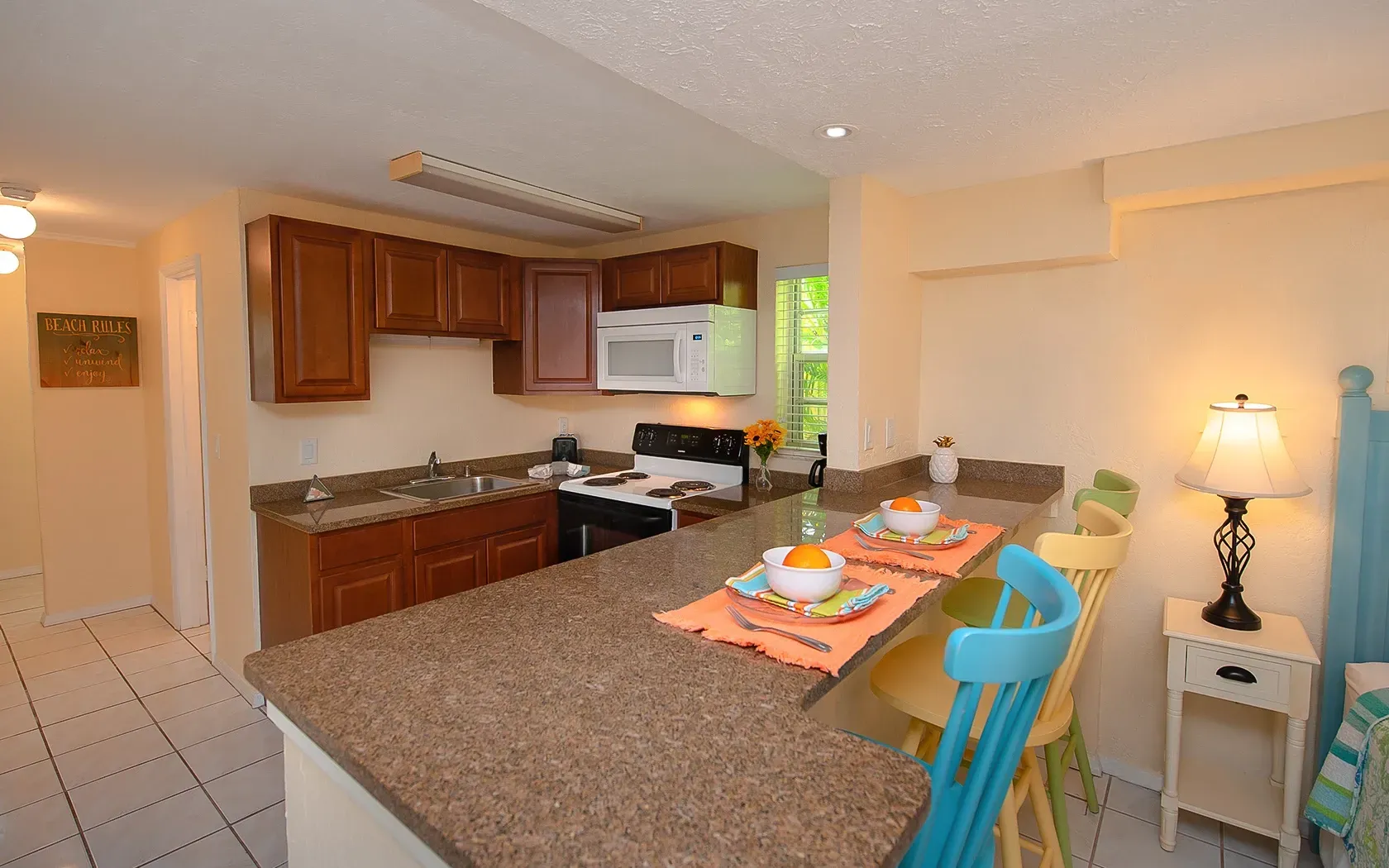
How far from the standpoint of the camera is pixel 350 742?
857 millimetres

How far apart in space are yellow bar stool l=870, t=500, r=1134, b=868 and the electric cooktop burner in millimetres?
1690

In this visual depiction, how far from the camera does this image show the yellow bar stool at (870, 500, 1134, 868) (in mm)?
1396

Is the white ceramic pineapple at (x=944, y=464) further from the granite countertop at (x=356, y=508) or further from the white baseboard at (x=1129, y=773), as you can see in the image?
the granite countertop at (x=356, y=508)

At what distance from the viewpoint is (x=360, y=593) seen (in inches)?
113

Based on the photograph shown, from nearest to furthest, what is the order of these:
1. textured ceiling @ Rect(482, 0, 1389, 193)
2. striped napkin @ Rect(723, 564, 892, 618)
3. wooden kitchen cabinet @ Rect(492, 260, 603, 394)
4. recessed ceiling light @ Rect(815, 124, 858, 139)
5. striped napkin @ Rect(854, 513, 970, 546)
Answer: striped napkin @ Rect(723, 564, 892, 618) < textured ceiling @ Rect(482, 0, 1389, 193) < striped napkin @ Rect(854, 513, 970, 546) < recessed ceiling light @ Rect(815, 124, 858, 139) < wooden kitchen cabinet @ Rect(492, 260, 603, 394)

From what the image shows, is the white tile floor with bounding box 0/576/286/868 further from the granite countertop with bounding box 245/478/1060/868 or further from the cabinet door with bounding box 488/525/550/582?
the granite countertop with bounding box 245/478/1060/868

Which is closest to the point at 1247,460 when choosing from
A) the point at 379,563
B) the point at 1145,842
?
the point at 1145,842

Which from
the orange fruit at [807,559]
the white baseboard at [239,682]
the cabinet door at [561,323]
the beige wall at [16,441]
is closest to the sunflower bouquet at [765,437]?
the cabinet door at [561,323]

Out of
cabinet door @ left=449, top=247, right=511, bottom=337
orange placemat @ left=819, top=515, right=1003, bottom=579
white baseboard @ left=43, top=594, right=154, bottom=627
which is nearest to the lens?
orange placemat @ left=819, top=515, right=1003, bottom=579

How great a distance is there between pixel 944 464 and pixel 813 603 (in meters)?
1.71

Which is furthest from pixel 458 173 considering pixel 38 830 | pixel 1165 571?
pixel 1165 571

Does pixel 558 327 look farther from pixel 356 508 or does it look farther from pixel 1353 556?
pixel 1353 556

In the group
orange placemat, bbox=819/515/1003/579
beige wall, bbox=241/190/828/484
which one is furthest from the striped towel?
beige wall, bbox=241/190/828/484

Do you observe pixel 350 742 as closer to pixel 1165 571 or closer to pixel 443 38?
pixel 443 38
